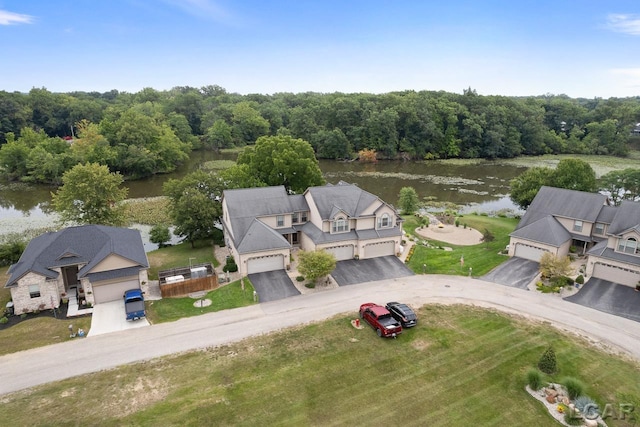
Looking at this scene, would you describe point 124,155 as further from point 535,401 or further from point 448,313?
point 535,401

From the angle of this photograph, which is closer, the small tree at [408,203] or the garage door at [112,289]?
the garage door at [112,289]

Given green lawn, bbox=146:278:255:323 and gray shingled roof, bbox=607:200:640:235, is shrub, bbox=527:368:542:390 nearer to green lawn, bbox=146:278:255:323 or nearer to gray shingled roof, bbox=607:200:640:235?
green lawn, bbox=146:278:255:323

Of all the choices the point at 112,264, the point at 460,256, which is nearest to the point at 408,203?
the point at 460,256

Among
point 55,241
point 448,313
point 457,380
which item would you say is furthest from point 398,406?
point 55,241

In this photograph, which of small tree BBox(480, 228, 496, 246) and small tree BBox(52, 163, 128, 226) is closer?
small tree BBox(52, 163, 128, 226)

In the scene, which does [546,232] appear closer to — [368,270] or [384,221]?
[384,221]

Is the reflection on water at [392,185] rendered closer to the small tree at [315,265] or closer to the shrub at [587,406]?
the small tree at [315,265]

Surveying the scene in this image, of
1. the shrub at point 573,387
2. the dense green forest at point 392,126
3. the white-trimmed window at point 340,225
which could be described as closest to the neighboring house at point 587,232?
the white-trimmed window at point 340,225

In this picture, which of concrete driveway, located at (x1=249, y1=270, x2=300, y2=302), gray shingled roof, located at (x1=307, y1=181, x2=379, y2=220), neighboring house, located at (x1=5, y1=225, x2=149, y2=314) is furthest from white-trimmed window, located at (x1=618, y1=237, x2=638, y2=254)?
neighboring house, located at (x1=5, y1=225, x2=149, y2=314)
